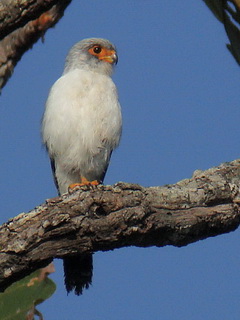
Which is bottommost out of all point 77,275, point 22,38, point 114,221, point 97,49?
point 114,221

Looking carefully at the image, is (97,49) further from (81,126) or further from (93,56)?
(81,126)

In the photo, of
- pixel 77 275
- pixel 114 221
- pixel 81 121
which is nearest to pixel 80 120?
pixel 81 121

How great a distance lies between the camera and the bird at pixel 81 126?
5855 mm

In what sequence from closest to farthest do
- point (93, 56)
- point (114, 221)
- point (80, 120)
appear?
1. point (114, 221)
2. point (80, 120)
3. point (93, 56)

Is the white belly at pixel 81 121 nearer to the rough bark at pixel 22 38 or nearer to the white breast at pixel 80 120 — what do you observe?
the white breast at pixel 80 120

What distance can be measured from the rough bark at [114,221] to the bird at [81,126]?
5.91 ft

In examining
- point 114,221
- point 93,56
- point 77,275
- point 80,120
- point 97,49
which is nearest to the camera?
point 114,221

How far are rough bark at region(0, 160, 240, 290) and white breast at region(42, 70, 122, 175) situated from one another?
1.83 meters

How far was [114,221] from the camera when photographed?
137 inches

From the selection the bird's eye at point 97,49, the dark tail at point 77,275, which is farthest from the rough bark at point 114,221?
the bird's eye at point 97,49

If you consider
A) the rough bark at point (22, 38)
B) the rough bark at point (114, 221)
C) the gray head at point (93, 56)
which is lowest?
the rough bark at point (114, 221)

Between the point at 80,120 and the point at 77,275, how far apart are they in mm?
1810

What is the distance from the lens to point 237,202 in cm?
419

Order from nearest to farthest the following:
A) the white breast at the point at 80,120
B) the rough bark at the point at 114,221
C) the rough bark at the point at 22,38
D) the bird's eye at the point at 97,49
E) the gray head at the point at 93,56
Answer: the rough bark at the point at 114,221 < the rough bark at the point at 22,38 < the white breast at the point at 80,120 < the gray head at the point at 93,56 < the bird's eye at the point at 97,49
